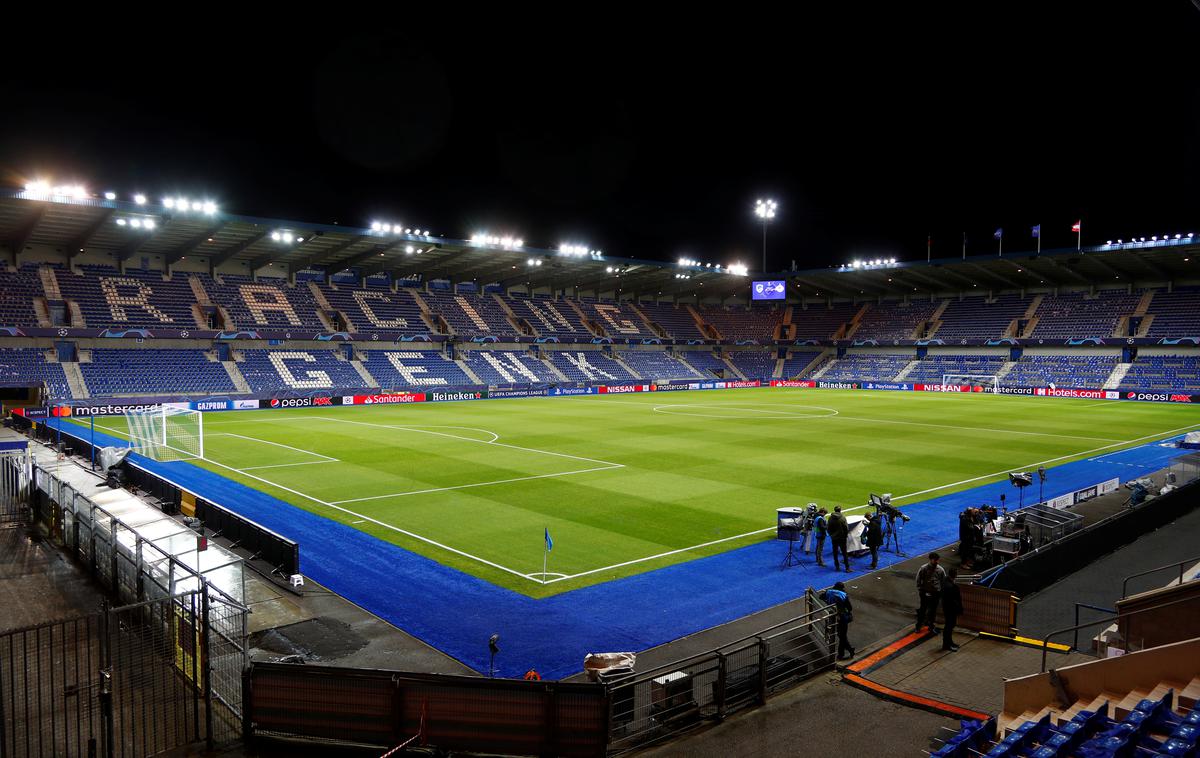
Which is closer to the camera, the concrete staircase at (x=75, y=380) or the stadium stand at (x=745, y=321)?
the concrete staircase at (x=75, y=380)

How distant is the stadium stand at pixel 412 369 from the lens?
63.2 m

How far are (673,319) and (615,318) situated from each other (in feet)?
35.8

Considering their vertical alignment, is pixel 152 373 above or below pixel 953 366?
below

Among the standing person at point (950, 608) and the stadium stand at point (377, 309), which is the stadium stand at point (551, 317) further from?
the standing person at point (950, 608)

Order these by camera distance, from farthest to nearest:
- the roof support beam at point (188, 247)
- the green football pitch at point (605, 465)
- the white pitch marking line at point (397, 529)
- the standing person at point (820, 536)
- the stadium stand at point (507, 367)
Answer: the stadium stand at point (507, 367)
the roof support beam at point (188, 247)
the green football pitch at point (605, 465)
the standing person at point (820, 536)
the white pitch marking line at point (397, 529)

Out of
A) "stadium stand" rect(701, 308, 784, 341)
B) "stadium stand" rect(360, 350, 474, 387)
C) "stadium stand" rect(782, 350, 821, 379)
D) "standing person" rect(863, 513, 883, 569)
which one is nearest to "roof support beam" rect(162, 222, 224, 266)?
"stadium stand" rect(360, 350, 474, 387)

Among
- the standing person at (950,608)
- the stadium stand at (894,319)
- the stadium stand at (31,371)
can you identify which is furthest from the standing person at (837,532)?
the stadium stand at (894,319)

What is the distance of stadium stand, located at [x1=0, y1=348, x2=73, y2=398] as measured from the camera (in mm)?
46375

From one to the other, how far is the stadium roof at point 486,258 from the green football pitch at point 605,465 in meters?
15.7

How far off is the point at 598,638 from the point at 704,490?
1167cm

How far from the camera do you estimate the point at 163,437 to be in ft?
94.3

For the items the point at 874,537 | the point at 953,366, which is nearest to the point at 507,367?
the point at 953,366

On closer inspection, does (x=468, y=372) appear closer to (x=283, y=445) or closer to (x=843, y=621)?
(x=283, y=445)

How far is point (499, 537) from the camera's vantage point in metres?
17.0
